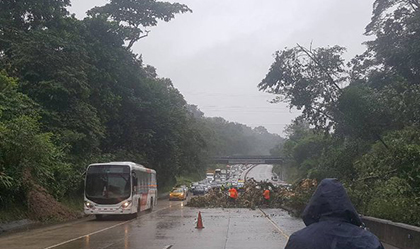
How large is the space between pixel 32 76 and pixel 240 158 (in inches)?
3496

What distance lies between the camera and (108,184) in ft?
92.9

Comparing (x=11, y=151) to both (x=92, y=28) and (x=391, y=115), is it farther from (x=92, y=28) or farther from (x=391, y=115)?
(x=92, y=28)

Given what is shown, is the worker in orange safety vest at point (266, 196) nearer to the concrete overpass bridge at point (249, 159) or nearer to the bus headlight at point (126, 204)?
the bus headlight at point (126, 204)

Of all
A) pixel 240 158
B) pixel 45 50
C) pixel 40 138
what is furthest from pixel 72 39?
pixel 240 158

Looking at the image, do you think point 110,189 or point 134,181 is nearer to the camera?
point 110,189

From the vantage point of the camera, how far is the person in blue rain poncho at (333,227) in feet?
11.3

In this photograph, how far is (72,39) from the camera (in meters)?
34.8

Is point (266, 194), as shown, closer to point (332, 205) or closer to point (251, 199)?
point (251, 199)

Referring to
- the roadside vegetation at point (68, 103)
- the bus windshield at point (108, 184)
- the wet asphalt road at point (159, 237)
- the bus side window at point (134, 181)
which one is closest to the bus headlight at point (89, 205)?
the bus windshield at point (108, 184)

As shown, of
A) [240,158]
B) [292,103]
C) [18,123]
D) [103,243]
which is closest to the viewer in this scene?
A: [103,243]

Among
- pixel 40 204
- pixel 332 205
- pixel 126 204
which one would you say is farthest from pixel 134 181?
pixel 332 205

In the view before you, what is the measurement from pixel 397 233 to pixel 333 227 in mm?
12785

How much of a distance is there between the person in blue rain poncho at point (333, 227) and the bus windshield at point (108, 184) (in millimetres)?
25301

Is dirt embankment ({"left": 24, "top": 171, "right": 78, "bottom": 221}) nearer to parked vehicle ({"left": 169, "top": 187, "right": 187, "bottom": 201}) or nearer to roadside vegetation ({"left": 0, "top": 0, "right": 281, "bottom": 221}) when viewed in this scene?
roadside vegetation ({"left": 0, "top": 0, "right": 281, "bottom": 221})
